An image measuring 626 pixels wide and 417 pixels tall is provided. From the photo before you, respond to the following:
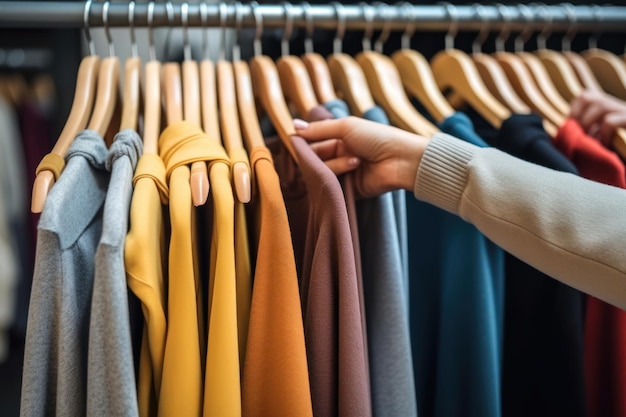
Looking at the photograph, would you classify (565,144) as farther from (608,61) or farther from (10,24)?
(10,24)

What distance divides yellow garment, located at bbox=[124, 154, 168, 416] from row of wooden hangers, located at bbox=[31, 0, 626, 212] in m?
0.05

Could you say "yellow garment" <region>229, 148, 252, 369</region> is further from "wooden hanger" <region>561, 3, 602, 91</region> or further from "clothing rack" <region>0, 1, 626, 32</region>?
"wooden hanger" <region>561, 3, 602, 91</region>

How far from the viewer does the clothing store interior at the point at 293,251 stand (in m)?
0.44

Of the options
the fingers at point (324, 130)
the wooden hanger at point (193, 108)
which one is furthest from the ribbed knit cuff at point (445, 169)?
the wooden hanger at point (193, 108)

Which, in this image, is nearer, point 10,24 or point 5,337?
point 10,24

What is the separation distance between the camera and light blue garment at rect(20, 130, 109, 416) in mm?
427

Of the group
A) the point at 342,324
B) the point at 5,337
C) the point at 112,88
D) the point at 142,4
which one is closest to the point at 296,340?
the point at 342,324

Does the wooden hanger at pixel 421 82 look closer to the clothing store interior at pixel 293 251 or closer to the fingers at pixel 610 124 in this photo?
the clothing store interior at pixel 293 251

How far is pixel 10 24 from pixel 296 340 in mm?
600

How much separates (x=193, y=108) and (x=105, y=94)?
114mm

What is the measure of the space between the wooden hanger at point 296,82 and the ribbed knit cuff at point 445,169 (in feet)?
0.59

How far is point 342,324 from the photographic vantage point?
0.49 metres

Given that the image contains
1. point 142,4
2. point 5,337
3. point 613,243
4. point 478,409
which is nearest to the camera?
point 613,243

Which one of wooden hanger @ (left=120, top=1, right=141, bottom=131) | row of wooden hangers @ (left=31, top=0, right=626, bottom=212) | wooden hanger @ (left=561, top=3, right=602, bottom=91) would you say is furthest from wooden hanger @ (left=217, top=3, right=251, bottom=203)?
wooden hanger @ (left=561, top=3, right=602, bottom=91)
